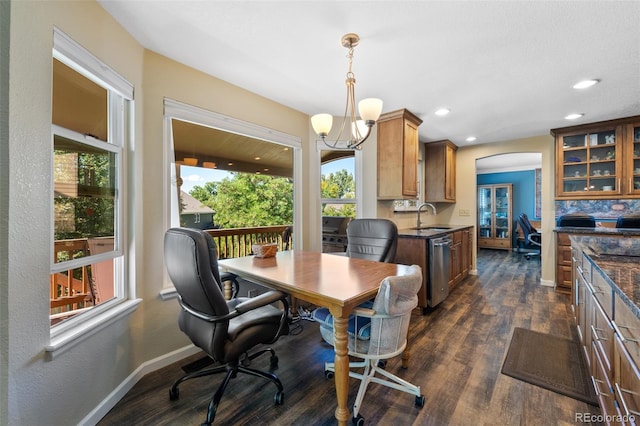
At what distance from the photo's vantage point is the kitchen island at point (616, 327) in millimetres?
932

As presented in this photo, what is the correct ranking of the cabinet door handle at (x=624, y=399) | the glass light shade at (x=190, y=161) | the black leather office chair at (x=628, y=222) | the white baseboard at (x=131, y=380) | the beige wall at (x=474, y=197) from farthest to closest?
the beige wall at (x=474, y=197)
the black leather office chair at (x=628, y=222)
the glass light shade at (x=190, y=161)
the white baseboard at (x=131, y=380)
the cabinet door handle at (x=624, y=399)

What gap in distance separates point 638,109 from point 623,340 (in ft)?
13.0

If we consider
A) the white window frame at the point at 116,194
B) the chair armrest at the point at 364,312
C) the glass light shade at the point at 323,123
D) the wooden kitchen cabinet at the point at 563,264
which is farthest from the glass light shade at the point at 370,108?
the wooden kitchen cabinet at the point at 563,264

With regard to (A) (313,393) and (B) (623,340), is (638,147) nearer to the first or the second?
(B) (623,340)

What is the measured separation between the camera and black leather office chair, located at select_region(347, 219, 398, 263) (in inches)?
95.5

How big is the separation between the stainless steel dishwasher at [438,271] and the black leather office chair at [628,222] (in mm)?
2471

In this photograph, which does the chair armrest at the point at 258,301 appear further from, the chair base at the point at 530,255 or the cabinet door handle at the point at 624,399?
the chair base at the point at 530,255

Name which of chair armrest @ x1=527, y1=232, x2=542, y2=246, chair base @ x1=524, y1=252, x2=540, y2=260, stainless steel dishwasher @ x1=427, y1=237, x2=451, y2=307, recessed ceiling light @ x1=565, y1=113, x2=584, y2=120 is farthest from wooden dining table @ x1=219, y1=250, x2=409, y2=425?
chair base @ x1=524, y1=252, x2=540, y2=260

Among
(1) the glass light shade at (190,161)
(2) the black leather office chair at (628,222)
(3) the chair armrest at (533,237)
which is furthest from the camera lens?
(3) the chair armrest at (533,237)

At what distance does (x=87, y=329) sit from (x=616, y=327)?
2.59 meters

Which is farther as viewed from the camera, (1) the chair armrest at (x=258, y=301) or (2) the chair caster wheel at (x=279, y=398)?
(2) the chair caster wheel at (x=279, y=398)

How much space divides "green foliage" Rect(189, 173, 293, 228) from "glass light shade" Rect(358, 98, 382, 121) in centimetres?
158

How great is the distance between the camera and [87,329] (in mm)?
1454

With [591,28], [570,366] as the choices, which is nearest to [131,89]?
[591,28]
